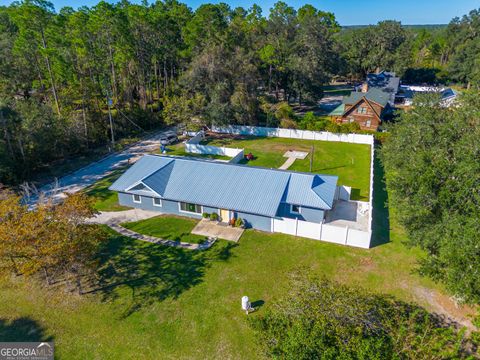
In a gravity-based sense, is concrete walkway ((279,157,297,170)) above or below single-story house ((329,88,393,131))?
below

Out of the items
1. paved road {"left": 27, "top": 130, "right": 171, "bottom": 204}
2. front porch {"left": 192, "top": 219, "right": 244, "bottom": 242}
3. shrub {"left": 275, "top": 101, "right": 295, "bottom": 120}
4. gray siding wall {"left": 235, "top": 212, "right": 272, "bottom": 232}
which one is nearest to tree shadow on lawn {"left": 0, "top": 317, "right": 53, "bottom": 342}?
front porch {"left": 192, "top": 219, "right": 244, "bottom": 242}

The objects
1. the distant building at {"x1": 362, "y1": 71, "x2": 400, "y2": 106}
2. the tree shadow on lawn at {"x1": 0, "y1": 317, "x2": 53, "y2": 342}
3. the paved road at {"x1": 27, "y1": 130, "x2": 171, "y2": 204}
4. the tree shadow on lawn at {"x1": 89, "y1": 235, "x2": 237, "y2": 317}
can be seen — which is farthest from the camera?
the distant building at {"x1": 362, "y1": 71, "x2": 400, "y2": 106}

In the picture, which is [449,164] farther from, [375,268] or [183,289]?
[183,289]

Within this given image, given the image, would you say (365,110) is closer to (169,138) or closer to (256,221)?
(169,138)

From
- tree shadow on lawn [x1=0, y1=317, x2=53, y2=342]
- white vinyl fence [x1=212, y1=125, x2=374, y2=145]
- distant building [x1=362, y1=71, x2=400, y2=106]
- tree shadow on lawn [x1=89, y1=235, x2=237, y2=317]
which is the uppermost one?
distant building [x1=362, y1=71, x2=400, y2=106]

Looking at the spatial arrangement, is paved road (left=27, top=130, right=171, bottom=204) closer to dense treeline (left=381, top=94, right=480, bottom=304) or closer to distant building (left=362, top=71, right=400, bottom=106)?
dense treeline (left=381, top=94, right=480, bottom=304)

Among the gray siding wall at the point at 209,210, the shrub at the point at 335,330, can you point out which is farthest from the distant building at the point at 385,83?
the shrub at the point at 335,330

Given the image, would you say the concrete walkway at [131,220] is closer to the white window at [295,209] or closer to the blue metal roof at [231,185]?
the blue metal roof at [231,185]
